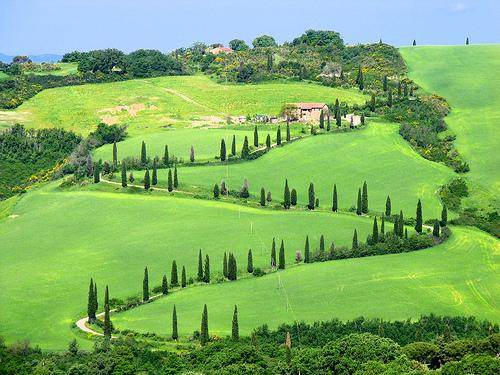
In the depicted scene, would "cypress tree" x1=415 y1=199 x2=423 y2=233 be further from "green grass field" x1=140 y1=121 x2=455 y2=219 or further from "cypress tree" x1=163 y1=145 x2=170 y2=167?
"cypress tree" x1=163 y1=145 x2=170 y2=167

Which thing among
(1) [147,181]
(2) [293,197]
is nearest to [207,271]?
(2) [293,197]

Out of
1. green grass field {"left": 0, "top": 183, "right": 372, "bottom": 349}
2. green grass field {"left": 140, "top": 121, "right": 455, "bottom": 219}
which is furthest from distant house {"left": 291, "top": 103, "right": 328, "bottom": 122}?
green grass field {"left": 0, "top": 183, "right": 372, "bottom": 349}

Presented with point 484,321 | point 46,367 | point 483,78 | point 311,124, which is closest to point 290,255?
point 484,321

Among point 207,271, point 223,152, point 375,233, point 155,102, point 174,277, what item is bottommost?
point 174,277

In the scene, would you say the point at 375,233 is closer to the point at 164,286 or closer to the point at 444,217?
the point at 444,217

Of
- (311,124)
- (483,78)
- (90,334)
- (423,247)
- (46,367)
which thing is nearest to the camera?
(46,367)

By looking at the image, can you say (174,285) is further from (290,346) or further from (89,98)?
(89,98)

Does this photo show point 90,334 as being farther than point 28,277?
No
